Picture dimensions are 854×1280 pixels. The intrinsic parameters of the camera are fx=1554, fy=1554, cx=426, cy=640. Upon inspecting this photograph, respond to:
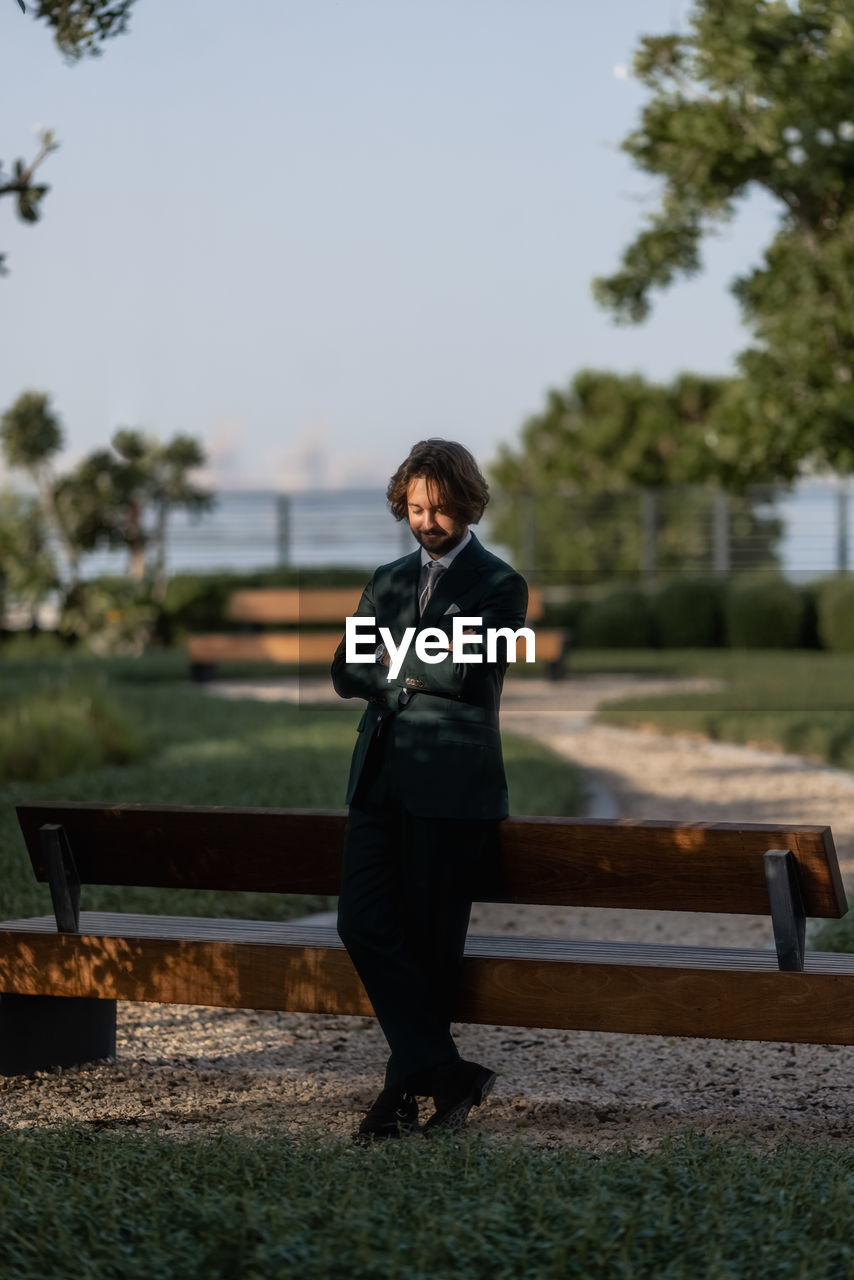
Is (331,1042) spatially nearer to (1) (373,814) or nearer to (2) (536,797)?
(1) (373,814)

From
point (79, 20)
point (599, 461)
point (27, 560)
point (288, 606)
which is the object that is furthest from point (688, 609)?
point (599, 461)

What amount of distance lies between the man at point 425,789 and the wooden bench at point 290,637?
37.0ft

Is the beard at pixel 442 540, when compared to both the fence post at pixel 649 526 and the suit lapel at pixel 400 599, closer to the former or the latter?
the suit lapel at pixel 400 599

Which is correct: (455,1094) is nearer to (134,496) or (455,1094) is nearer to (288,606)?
(288,606)

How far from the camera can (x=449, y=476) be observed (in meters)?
3.37

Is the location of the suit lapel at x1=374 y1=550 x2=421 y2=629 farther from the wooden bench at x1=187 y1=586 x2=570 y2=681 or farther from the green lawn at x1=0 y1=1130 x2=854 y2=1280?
the wooden bench at x1=187 y1=586 x2=570 y2=681

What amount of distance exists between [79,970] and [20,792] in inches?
166

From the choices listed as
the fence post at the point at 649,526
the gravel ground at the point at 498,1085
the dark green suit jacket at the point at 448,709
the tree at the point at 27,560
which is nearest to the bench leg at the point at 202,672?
the tree at the point at 27,560

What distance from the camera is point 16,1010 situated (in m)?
3.95

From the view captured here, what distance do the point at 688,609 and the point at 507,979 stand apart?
17.8 metres

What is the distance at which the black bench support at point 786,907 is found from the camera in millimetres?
3197

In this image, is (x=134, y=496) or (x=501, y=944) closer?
(x=501, y=944)

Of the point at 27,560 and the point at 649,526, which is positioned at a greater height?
the point at 649,526

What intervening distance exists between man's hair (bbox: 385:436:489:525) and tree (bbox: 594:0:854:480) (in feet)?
21.4
